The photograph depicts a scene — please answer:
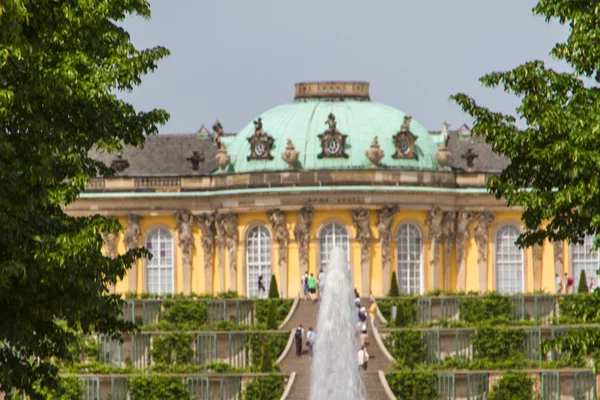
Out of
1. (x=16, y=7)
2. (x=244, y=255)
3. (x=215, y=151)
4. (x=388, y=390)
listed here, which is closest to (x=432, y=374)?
(x=388, y=390)

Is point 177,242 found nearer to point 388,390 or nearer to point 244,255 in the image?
point 244,255

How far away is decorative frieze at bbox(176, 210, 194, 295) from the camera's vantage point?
90.9 m

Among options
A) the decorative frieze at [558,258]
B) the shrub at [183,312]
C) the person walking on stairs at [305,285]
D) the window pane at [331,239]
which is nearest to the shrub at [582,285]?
the decorative frieze at [558,258]

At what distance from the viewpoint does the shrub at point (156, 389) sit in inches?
2611

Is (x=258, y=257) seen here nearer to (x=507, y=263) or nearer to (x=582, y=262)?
(x=507, y=263)

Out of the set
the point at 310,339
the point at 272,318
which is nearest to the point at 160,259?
the point at 272,318

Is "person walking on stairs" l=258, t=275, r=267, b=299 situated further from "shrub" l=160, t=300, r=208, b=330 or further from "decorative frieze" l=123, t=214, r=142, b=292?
"shrub" l=160, t=300, r=208, b=330

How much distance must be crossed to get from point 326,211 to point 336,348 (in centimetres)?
2187

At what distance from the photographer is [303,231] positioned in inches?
3477

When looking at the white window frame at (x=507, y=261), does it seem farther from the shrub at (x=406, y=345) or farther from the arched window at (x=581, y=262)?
the shrub at (x=406, y=345)

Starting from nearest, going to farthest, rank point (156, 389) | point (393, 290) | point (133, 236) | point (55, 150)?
point (55, 150), point (156, 389), point (393, 290), point (133, 236)

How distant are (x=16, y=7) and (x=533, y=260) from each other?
2444 inches

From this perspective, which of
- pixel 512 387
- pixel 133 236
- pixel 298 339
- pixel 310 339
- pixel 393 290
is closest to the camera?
pixel 512 387

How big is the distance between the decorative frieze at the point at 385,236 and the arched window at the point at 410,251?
30.7 inches
